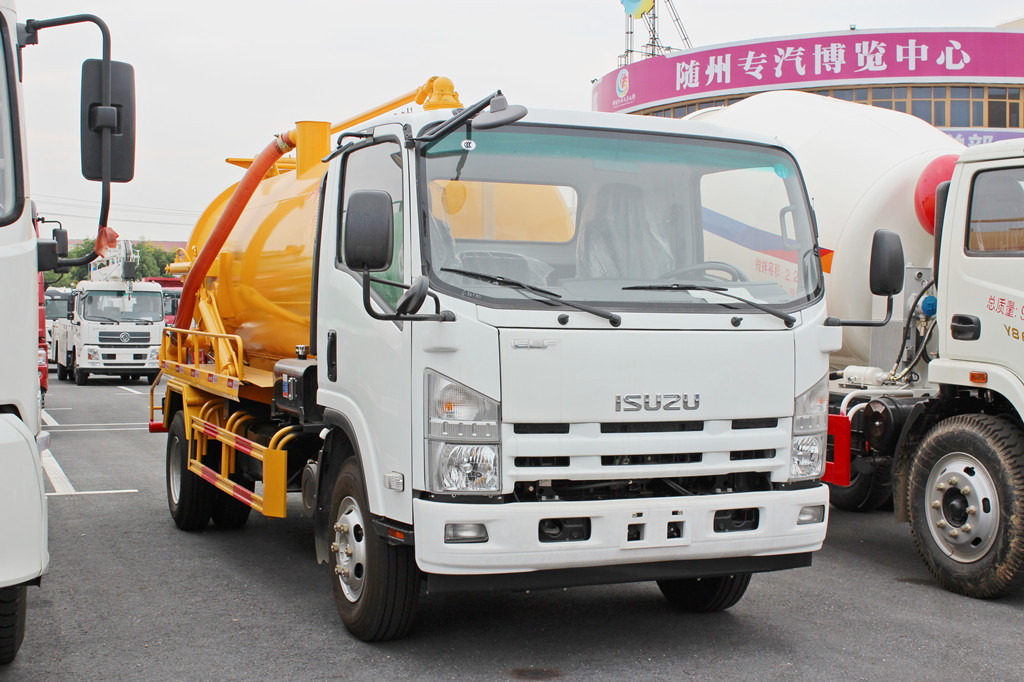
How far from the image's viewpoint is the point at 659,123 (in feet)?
17.5

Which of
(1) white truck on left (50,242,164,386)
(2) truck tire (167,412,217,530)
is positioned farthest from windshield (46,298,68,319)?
(2) truck tire (167,412,217,530)

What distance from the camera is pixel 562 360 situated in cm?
457

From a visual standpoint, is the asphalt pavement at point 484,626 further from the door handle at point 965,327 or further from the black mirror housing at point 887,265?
the black mirror housing at point 887,265

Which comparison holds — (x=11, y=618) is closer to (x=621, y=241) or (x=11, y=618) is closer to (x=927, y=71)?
(x=621, y=241)

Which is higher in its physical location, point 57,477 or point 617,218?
point 617,218

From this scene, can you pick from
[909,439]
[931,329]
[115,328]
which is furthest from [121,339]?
[909,439]

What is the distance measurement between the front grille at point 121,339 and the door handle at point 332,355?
76.8ft

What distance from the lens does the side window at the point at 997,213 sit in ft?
20.9

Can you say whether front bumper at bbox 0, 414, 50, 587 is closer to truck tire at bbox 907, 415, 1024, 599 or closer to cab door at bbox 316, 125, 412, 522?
cab door at bbox 316, 125, 412, 522

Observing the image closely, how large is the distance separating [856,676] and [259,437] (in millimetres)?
3927

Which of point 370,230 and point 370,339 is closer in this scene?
point 370,230

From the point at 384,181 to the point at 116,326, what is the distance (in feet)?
78.9

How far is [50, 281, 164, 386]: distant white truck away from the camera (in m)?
27.3

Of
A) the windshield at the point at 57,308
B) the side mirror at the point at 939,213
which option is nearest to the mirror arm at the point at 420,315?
the side mirror at the point at 939,213
